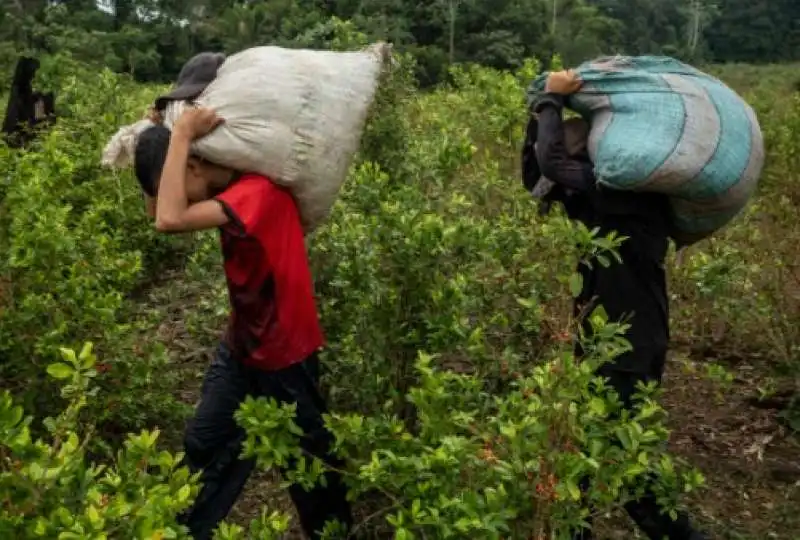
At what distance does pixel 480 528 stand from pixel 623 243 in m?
1.12

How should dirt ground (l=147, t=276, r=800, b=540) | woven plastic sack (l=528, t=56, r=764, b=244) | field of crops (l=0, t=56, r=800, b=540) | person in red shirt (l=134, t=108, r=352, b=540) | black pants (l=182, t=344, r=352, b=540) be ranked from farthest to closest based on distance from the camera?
dirt ground (l=147, t=276, r=800, b=540) < black pants (l=182, t=344, r=352, b=540) < woven plastic sack (l=528, t=56, r=764, b=244) < person in red shirt (l=134, t=108, r=352, b=540) < field of crops (l=0, t=56, r=800, b=540)

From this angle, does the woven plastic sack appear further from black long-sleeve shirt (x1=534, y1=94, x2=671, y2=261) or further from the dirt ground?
the dirt ground

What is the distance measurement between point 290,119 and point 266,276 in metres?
0.40

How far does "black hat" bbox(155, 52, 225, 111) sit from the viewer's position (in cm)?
263

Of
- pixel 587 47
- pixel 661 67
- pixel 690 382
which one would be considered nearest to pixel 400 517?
pixel 661 67

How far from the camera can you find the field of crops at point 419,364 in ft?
6.30

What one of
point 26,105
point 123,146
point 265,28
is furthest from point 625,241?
point 265,28

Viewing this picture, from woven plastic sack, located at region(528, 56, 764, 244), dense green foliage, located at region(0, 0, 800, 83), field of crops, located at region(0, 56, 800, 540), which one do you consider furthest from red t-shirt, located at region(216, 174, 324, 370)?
dense green foliage, located at region(0, 0, 800, 83)

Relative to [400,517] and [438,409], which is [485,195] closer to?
[438,409]

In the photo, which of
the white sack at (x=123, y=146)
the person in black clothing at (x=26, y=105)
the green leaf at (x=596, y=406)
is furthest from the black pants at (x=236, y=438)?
the person in black clothing at (x=26, y=105)

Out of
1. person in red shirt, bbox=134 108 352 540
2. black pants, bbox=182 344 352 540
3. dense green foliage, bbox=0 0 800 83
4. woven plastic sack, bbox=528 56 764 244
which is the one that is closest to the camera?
person in red shirt, bbox=134 108 352 540

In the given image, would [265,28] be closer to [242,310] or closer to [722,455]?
[722,455]

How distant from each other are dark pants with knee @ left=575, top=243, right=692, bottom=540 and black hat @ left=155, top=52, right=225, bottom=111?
1148mm

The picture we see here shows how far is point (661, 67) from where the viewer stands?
110 inches
